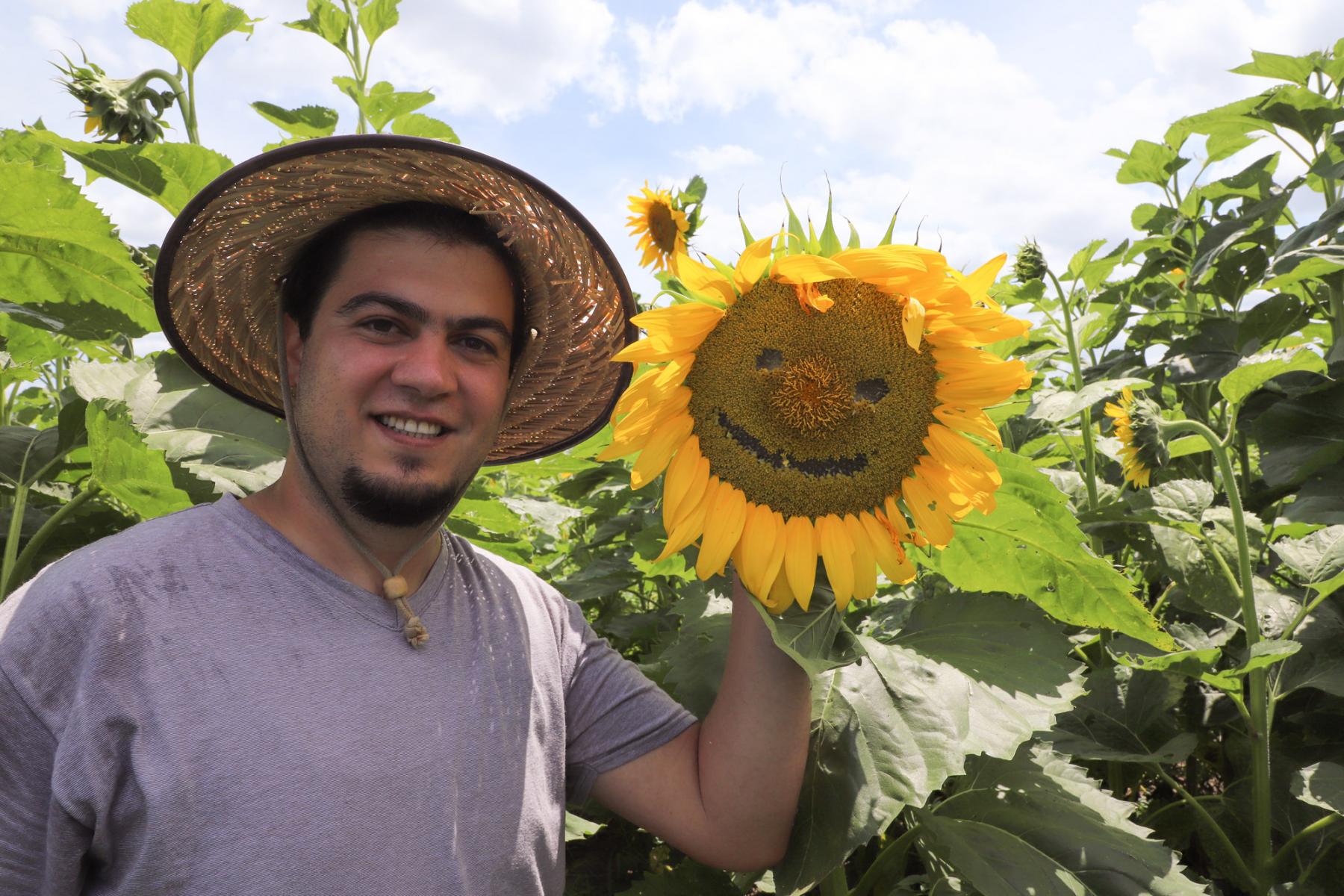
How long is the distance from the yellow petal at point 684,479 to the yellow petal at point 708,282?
0.71ft

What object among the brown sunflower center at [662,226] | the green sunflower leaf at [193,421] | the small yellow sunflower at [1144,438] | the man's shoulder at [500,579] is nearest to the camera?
the green sunflower leaf at [193,421]

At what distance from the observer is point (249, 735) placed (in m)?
1.41

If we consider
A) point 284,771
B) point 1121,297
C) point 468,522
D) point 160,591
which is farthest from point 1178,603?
point 160,591

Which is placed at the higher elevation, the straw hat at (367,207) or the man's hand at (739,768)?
the straw hat at (367,207)

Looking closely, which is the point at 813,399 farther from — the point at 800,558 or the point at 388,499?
the point at 388,499

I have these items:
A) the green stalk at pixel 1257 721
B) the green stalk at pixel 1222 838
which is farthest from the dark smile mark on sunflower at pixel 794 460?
the green stalk at pixel 1222 838

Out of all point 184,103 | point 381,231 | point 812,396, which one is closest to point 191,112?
point 184,103

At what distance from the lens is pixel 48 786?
135 cm

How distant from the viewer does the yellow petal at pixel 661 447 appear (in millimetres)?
1340

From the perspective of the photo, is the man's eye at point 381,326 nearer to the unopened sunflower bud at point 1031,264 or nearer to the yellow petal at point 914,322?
the yellow petal at point 914,322

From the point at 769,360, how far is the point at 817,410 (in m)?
0.10

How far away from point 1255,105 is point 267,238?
3.14m

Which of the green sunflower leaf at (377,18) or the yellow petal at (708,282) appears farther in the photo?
the green sunflower leaf at (377,18)

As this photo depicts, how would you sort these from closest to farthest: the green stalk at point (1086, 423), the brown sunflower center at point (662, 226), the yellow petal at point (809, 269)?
the yellow petal at point (809, 269)
the green stalk at point (1086, 423)
the brown sunflower center at point (662, 226)
